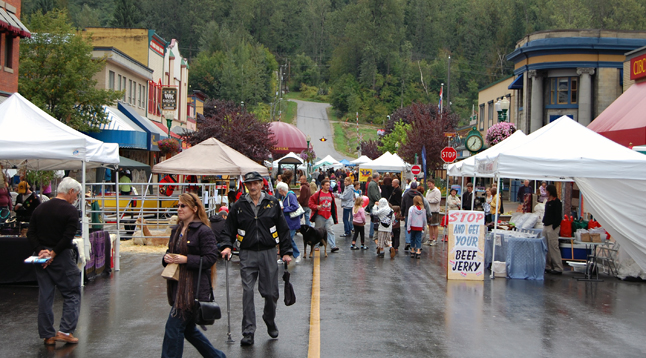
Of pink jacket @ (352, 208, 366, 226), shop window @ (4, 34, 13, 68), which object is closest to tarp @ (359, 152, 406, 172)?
pink jacket @ (352, 208, 366, 226)

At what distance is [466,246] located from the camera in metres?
12.1

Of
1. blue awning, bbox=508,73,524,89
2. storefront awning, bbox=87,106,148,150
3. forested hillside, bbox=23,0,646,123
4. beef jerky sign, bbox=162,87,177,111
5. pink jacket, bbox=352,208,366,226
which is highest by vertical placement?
forested hillside, bbox=23,0,646,123

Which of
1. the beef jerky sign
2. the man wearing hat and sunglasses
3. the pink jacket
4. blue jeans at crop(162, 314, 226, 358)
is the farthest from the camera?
the beef jerky sign

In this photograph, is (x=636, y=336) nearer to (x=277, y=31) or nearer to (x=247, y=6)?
(x=247, y=6)

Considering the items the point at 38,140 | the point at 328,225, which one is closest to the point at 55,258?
the point at 38,140

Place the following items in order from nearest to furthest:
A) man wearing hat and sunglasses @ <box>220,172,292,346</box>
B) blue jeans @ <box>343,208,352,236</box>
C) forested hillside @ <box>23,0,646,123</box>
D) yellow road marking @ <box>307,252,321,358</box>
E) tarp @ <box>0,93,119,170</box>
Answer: yellow road marking @ <box>307,252,321,358</box>, man wearing hat and sunglasses @ <box>220,172,292,346</box>, tarp @ <box>0,93,119,170</box>, blue jeans @ <box>343,208,352,236</box>, forested hillside @ <box>23,0,646,123</box>

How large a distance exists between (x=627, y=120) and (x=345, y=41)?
116 meters

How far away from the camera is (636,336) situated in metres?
7.75

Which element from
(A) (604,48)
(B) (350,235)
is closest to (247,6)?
(A) (604,48)

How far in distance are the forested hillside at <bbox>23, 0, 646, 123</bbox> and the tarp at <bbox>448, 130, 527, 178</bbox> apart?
75464 mm

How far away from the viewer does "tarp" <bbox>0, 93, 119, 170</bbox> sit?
374 inches

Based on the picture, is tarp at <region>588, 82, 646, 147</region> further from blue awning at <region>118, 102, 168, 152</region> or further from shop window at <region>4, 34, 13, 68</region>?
blue awning at <region>118, 102, 168, 152</region>

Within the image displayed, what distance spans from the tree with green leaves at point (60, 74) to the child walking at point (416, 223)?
46.7ft

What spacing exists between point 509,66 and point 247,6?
55.4m
